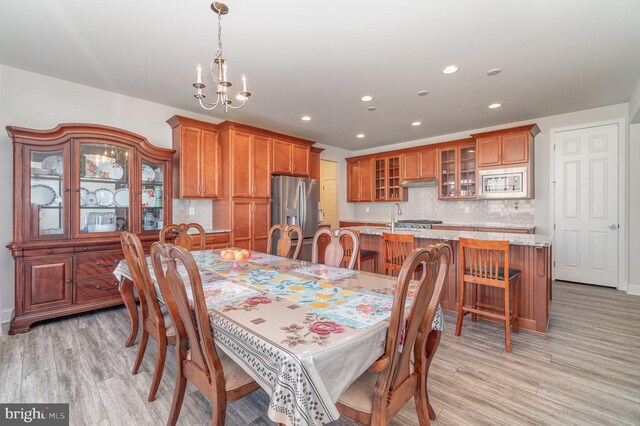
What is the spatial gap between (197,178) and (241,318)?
11.0ft

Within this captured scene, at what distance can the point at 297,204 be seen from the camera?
5.02 m

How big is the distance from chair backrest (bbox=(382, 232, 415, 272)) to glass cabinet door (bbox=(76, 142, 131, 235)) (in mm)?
3048

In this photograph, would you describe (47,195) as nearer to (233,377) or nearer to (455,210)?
(233,377)

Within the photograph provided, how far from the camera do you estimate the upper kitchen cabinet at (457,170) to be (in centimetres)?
519

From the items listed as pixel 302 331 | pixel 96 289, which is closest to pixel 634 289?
pixel 302 331

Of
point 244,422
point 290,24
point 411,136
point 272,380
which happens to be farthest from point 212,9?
point 411,136

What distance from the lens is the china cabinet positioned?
280cm

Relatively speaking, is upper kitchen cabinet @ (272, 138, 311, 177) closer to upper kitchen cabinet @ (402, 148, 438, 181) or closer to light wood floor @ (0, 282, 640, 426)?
upper kitchen cabinet @ (402, 148, 438, 181)

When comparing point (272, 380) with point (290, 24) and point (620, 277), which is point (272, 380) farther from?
point (620, 277)

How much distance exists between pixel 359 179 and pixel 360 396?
5932 mm

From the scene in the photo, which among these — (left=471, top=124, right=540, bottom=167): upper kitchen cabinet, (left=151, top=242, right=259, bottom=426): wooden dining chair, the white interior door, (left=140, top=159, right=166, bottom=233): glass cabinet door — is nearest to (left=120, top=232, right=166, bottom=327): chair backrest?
(left=151, top=242, right=259, bottom=426): wooden dining chair

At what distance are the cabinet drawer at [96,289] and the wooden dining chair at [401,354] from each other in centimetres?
318

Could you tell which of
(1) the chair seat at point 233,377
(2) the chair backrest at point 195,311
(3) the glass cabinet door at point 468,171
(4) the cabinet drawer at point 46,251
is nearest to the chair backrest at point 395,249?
(1) the chair seat at point 233,377

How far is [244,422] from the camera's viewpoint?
5.42 ft
